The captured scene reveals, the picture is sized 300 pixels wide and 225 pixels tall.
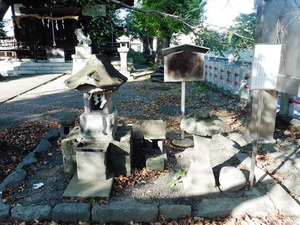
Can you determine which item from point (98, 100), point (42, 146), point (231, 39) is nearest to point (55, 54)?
point (42, 146)

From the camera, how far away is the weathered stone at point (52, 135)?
6.01m

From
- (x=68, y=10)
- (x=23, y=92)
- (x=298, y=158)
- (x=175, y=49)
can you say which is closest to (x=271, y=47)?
(x=175, y=49)

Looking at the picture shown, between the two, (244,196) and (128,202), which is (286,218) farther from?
(128,202)

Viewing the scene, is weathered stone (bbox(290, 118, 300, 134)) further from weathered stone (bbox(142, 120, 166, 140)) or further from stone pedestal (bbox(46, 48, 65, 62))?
stone pedestal (bbox(46, 48, 65, 62))

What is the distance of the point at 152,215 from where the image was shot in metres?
3.38

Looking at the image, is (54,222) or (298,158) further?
(298,158)

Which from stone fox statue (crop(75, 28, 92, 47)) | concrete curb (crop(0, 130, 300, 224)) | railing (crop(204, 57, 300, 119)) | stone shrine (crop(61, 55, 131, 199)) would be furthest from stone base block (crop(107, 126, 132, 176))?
stone fox statue (crop(75, 28, 92, 47))

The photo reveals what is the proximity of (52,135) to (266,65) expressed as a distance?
16.2ft

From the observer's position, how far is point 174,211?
339 centimetres

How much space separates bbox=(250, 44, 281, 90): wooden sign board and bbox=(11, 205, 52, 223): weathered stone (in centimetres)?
340

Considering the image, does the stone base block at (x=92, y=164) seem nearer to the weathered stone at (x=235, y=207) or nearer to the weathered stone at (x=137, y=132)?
the weathered stone at (x=137, y=132)

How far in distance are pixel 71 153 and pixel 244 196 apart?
9.30 ft

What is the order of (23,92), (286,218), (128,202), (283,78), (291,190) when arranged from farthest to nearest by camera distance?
(23,92) → (283,78) → (291,190) → (128,202) → (286,218)

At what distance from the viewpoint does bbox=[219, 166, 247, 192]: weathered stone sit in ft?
12.2
